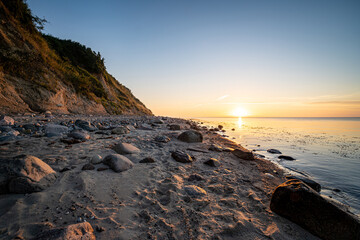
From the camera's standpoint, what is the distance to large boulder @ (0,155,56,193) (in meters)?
1.98

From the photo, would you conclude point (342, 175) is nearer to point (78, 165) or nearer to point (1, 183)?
point (78, 165)

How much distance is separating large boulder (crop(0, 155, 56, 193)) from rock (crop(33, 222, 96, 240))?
109 cm

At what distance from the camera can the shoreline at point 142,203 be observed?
1732mm

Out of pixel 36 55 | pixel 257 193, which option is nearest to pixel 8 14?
pixel 36 55

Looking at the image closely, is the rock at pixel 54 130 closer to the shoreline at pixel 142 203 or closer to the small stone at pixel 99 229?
the shoreline at pixel 142 203

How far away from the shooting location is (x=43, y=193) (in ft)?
6.80

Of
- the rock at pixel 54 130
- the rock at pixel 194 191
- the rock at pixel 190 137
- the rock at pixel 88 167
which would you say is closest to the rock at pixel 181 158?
the rock at pixel 194 191

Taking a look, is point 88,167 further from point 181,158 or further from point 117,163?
point 181,158

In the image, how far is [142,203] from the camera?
7.61ft

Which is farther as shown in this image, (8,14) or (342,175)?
(8,14)

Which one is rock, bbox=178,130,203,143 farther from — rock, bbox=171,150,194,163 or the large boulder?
the large boulder

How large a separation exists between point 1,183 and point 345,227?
15.9ft

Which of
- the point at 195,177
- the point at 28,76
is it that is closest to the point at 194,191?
the point at 195,177

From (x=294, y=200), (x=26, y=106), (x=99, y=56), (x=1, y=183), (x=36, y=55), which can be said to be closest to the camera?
(x=1, y=183)
